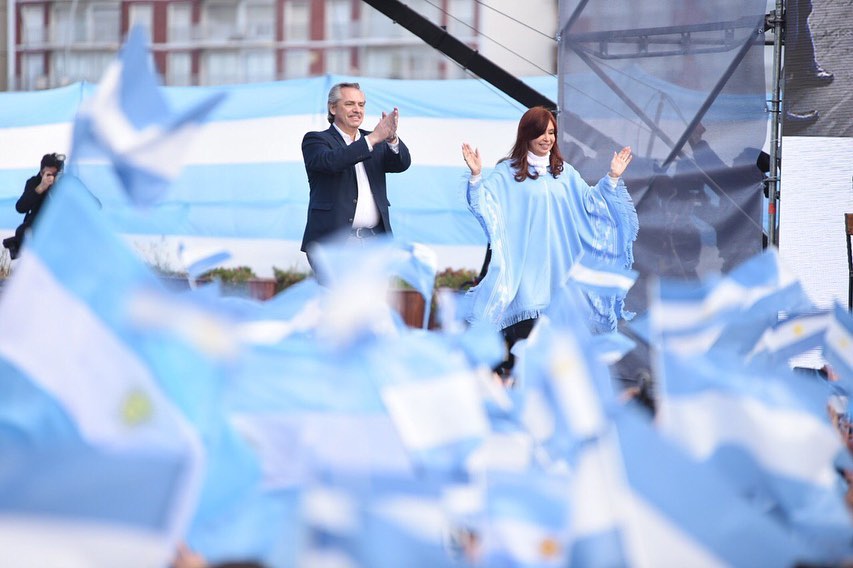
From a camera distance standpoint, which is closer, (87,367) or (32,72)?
(87,367)

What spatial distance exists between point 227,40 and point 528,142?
47.2 m

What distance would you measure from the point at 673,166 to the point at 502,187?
2.45 feet

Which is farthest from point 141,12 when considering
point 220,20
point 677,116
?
point 677,116

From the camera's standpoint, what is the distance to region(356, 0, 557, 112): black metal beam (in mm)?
6035

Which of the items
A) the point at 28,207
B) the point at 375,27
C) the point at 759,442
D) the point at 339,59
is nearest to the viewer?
the point at 759,442

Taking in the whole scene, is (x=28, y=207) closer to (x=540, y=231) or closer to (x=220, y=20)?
(x=540, y=231)

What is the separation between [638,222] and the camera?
17.0 ft

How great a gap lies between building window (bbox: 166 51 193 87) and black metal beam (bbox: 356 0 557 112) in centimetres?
4630

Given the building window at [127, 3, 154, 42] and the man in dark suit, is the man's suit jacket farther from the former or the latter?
the building window at [127, 3, 154, 42]

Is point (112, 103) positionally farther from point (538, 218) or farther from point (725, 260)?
point (725, 260)

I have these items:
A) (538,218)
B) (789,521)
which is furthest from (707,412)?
(538,218)

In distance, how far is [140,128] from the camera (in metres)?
2.00

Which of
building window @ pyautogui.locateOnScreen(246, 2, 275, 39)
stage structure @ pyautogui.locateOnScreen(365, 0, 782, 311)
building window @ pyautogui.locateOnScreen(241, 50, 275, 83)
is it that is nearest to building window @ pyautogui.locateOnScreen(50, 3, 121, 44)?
building window @ pyautogui.locateOnScreen(246, 2, 275, 39)

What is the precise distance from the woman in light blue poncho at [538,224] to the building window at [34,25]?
48.2 meters
